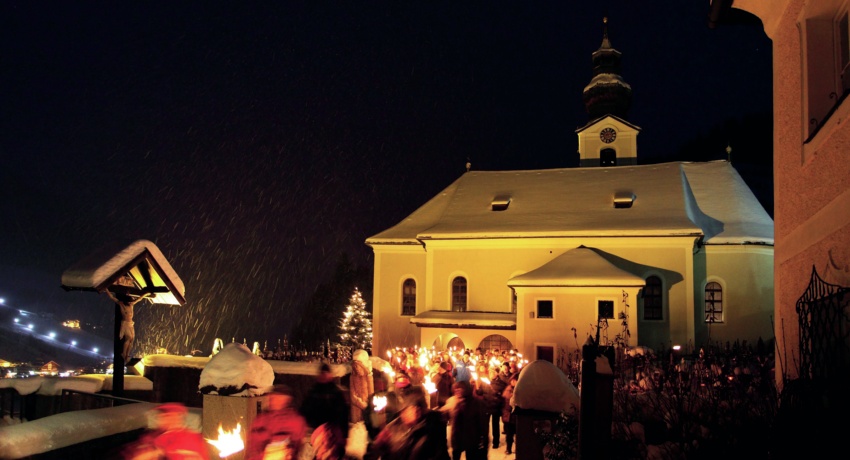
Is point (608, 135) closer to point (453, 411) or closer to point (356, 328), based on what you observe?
point (356, 328)

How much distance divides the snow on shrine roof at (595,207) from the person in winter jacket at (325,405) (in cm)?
2516

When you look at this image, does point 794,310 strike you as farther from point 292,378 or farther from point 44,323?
Answer: point 44,323

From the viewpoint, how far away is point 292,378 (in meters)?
13.3

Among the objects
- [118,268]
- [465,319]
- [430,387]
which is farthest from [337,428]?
[465,319]

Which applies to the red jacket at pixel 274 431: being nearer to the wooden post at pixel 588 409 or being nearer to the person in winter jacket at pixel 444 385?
the wooden post at pixel 588 409

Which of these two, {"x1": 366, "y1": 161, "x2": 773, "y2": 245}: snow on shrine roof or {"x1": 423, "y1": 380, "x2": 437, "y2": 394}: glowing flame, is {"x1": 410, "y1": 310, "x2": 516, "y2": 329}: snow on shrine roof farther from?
{"x1": 423, "y1": 380, "x2": 437, "y2": 394}: glowing flame

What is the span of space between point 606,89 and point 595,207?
520 inches

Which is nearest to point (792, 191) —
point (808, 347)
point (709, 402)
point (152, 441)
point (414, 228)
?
point (808, 347)

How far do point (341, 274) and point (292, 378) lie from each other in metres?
60.3

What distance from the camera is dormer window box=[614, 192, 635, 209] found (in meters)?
33.5

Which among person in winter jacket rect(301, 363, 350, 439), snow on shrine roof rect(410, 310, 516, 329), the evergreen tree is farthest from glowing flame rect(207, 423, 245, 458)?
the evergreen tree

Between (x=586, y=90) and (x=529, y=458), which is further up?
(x=586, y=90)

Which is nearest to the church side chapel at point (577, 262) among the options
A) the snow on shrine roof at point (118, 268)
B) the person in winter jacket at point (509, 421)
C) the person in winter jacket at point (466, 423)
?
the person in winter jacket at point (509, 421)

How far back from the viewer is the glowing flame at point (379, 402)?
9930 millimetres
